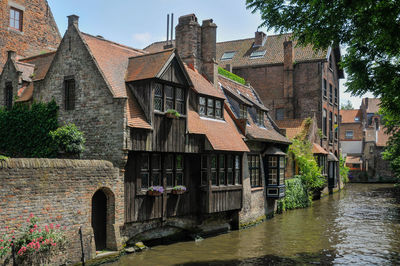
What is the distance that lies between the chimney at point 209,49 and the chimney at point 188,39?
18.9 inches

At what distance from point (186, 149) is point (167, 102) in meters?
2.20

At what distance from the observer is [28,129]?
1772cm

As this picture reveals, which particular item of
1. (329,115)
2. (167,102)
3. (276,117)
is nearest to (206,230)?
(167,102)

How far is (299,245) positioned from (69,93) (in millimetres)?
11845

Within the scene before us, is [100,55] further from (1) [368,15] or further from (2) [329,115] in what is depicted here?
(2) [329,115]

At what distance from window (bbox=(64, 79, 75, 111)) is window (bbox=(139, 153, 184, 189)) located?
3.87 m

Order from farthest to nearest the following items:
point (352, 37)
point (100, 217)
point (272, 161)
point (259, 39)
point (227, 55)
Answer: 1. point (227, 55)
2. point (259, 39)
3. point (272, 161)
4. point (100, 217)
5. point (352, 37)

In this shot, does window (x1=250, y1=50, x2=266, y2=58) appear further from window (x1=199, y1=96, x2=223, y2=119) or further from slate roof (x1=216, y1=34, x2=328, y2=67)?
window (x1=199, y1=96, x2=223, y2=119)

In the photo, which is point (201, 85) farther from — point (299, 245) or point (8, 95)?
point (8, 95)

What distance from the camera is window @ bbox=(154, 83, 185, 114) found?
16328 mm

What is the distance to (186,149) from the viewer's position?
56.8 feet

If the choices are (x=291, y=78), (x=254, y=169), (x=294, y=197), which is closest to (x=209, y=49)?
(x=254, y=169)

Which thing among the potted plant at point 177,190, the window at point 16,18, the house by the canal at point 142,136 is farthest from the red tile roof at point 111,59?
the window at point 16,18

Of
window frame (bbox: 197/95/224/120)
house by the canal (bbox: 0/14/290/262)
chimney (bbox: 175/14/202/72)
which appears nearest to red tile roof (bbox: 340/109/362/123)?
chimney (bbox: 175/14/202/72)
